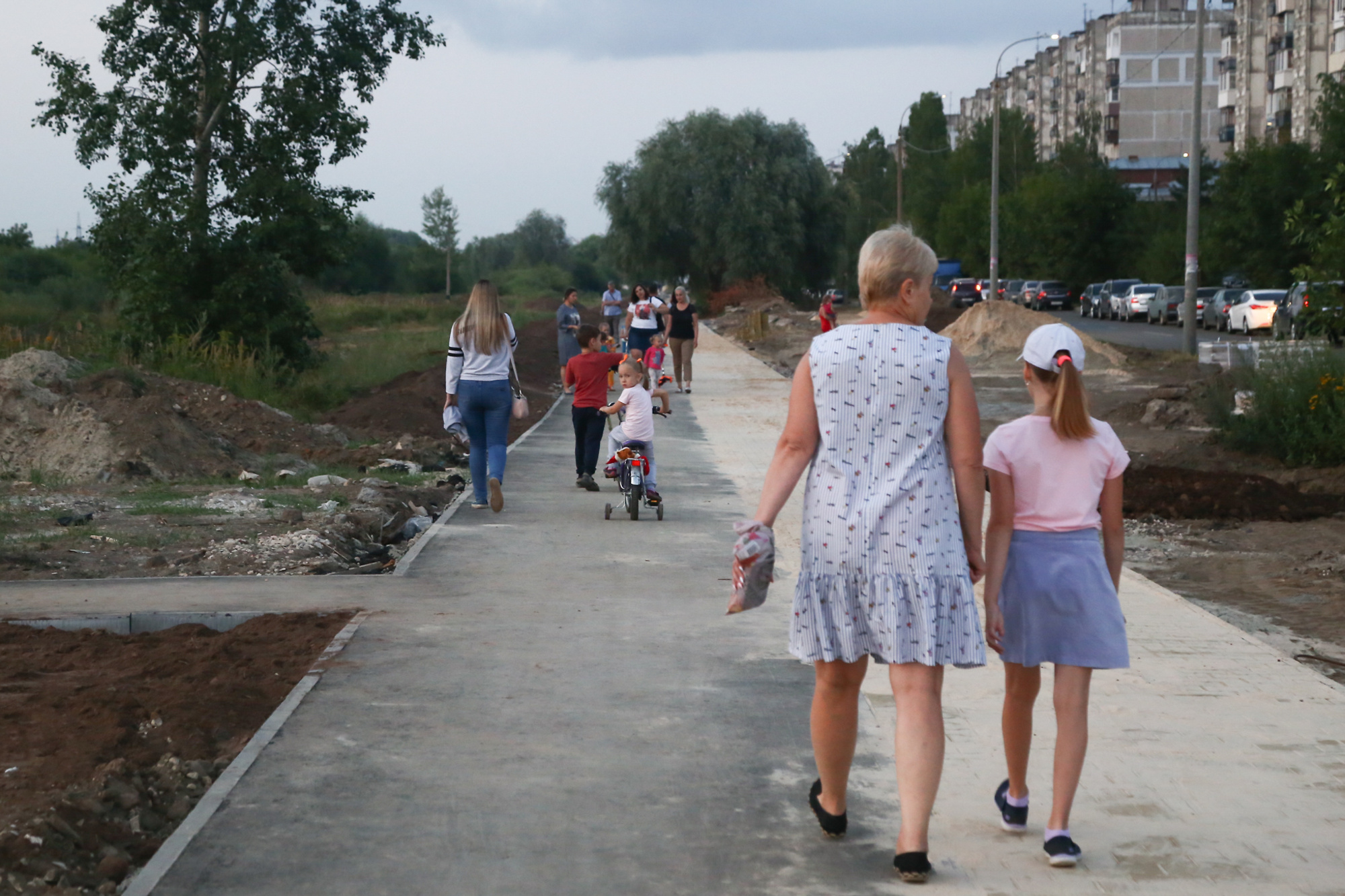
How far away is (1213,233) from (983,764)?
58342mm

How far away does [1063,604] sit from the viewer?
4.11 m

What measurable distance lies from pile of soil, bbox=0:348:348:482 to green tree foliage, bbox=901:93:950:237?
9429 cm

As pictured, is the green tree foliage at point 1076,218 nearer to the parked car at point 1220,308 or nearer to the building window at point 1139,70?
the building window at point 1139,70

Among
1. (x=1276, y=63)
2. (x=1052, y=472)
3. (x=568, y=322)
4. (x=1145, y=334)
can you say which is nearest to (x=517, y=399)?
(x=1052, y=472)

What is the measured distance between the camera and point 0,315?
33.7 m

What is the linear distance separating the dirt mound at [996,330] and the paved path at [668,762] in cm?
2708

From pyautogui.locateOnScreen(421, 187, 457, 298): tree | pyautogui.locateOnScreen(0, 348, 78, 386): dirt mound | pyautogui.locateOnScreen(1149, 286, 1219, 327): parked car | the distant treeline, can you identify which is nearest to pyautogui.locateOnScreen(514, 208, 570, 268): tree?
the distant treeline

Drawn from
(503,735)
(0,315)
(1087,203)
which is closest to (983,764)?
(503,735)

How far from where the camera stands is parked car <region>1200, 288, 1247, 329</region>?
46219 millimetres

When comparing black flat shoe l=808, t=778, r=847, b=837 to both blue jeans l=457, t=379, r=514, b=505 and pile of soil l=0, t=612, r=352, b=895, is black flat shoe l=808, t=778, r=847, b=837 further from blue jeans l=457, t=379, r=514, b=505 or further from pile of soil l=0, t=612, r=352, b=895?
blue jeans l=457, t=379, r=514, b=505

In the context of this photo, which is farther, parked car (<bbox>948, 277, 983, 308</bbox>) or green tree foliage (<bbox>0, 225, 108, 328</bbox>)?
parked car (<bbox>948, 277, 983, 308</bbox>)

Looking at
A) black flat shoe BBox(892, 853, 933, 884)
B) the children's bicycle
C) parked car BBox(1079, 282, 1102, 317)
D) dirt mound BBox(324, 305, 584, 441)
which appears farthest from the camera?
parked car BBox(1079, 282, 1102, 317)

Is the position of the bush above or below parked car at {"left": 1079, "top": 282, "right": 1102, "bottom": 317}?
below

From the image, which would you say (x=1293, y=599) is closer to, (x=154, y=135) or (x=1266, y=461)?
(x=1266, y=461)
